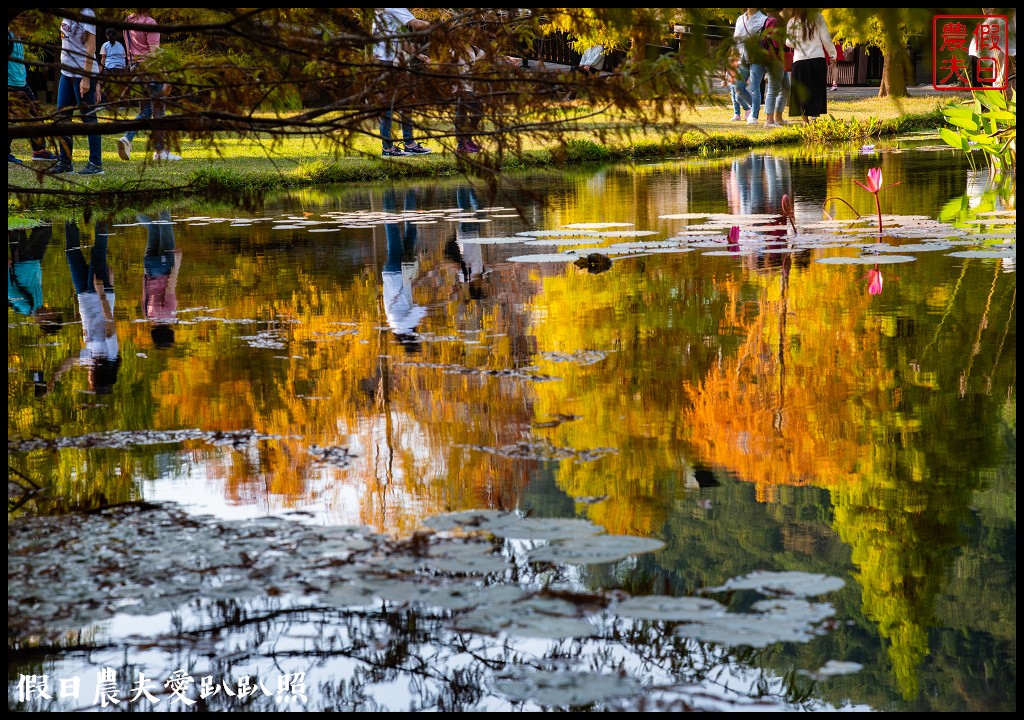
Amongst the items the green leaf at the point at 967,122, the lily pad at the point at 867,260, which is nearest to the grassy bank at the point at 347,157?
the lily pad at the point at 867,260

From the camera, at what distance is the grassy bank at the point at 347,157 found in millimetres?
6659

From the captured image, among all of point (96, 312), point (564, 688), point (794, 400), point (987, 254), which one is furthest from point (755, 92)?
point (564, 688)

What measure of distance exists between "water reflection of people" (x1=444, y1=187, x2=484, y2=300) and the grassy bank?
0.53 meters

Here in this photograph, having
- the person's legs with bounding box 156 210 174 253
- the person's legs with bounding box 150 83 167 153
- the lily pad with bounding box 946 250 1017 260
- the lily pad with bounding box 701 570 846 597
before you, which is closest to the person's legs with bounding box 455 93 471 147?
the person's legs with bounding box 150 83 167 153

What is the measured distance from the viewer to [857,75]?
43.0 metres

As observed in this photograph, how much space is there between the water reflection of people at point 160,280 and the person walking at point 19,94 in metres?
0.96

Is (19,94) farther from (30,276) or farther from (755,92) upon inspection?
(755,92)

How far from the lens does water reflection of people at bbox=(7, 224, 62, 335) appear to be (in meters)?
6.53

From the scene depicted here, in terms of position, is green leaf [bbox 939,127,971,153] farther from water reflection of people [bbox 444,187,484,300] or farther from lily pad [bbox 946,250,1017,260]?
water reflection of people [bbox 444,187,484,300]

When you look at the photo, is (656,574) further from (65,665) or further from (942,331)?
(942,331)

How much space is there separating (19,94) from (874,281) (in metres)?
4.43

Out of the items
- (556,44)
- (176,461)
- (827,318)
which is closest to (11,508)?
(176,461)

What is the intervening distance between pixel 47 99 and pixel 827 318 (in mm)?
24381

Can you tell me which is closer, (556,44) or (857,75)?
(556,44)
